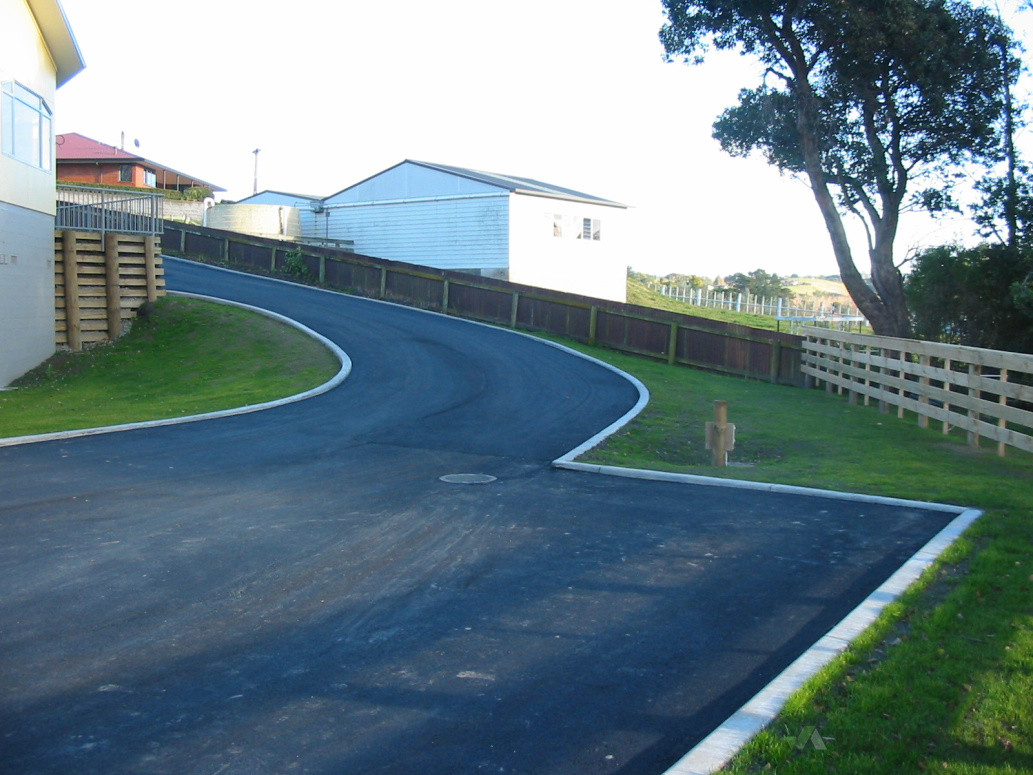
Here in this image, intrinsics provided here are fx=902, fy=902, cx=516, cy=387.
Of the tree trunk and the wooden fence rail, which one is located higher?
the tree trunk

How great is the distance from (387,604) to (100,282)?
68.3ft

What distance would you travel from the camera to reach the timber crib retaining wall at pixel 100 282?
75.2ft

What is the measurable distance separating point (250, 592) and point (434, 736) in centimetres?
264

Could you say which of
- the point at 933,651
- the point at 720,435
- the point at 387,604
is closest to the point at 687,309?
the point at 720,435

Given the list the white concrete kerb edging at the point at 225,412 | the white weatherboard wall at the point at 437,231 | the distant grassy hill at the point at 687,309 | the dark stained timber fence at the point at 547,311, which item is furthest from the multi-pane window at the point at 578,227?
the white concrete kerb edging at the point at 225,412

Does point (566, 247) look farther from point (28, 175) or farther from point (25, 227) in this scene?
point (25, 227)

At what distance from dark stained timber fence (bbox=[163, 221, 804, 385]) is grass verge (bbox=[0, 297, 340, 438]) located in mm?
8113

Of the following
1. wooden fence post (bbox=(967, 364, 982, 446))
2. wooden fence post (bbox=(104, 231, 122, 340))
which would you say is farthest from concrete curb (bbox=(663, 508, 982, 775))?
wooden fence post (bbox=(104, 231, 122, 340))

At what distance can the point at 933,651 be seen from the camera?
5.43 m

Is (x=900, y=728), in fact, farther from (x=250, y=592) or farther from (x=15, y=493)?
(x=15, y=493)

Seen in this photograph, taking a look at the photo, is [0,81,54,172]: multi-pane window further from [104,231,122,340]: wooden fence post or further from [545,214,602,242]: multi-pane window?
[545,214,602,242]: multi-pane window

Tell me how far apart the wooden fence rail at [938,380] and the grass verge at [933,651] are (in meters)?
0.65

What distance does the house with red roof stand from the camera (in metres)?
68.6

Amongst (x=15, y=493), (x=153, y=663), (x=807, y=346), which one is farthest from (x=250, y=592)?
(x=807, y=346)
